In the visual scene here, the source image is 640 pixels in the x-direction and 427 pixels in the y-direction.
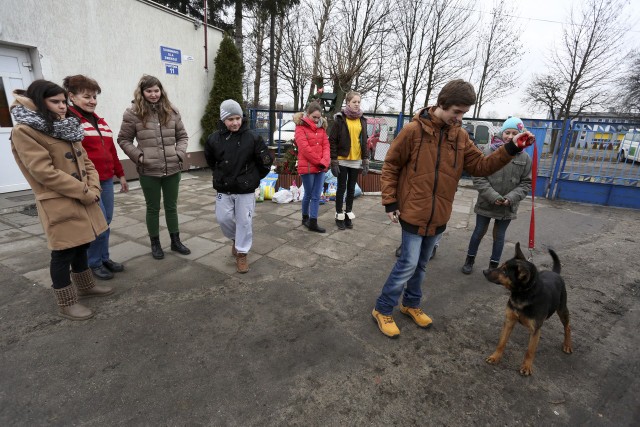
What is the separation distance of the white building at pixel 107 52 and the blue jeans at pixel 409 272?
7.22 metres

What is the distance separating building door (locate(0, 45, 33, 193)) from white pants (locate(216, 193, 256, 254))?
5.18 metres

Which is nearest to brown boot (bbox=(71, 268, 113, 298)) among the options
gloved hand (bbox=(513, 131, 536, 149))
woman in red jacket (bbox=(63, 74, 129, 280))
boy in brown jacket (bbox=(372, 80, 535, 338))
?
woman in red jacket (bbox=(63, 74, 129, 280))

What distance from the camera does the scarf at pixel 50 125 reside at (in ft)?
7.45

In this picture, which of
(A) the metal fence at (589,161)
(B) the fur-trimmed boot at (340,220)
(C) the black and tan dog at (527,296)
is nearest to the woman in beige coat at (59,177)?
(C) the black and tan dog at (527,296)

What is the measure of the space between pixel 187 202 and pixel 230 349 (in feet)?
15.0

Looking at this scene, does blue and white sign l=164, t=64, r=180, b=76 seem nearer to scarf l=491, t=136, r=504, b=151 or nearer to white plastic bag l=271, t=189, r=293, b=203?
white plastic bag l=271, t=189, r=293, b=203

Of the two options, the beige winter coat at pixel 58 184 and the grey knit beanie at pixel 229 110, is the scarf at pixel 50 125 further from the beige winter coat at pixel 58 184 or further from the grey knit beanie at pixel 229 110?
the grey knit beanie at pixel 229 110

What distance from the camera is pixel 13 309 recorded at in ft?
9.27

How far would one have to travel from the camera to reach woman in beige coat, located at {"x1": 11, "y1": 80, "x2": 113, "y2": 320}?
7.58ft

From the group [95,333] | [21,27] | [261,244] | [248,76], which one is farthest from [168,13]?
[248,76]

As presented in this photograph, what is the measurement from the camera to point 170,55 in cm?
843

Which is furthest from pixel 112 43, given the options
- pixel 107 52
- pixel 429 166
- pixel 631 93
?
pixel 631 93

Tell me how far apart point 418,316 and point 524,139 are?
1618 mm

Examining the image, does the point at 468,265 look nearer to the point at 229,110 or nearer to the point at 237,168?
the point at 237,168
